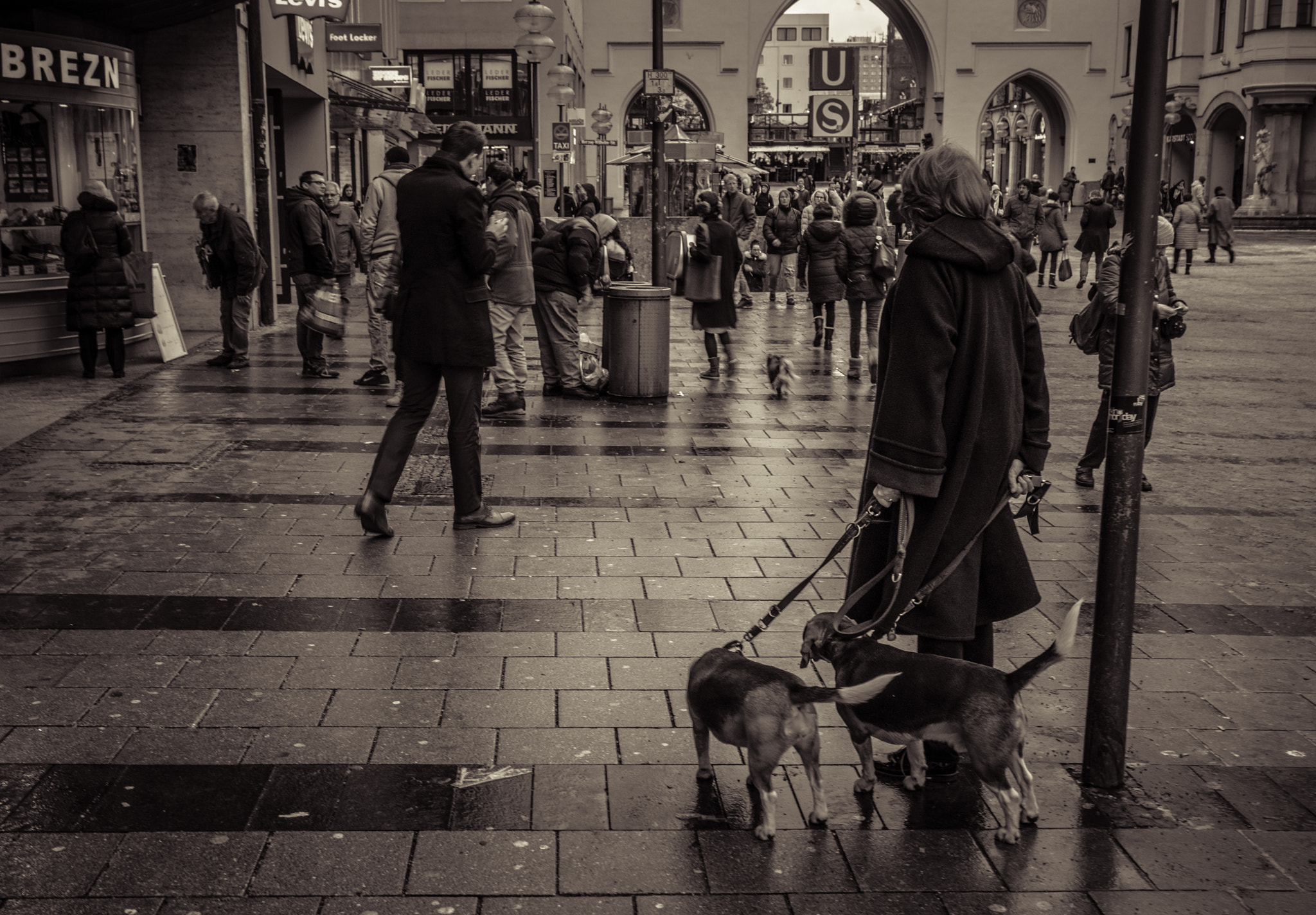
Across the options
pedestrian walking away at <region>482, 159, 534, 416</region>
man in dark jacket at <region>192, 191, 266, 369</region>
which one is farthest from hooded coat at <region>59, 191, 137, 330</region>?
pedestrian walking away at <region>482, 159, 534, 416</region>

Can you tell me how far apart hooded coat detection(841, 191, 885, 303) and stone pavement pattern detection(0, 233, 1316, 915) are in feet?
10.8

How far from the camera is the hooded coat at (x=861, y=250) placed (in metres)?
12.1

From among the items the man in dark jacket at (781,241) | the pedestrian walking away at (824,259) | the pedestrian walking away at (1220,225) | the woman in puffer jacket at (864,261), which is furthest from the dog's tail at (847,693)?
the pedestrian walking away at (1220,225)

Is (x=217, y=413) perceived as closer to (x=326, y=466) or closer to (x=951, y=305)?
(x=326, y=466)

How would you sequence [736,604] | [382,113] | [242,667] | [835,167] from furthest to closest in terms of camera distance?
[835,167], [382,113], [736,604], [242,667]

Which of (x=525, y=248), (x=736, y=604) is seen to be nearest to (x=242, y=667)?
(x=736, y=604)

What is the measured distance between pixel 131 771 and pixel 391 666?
1096mm

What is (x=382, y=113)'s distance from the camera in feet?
89.9

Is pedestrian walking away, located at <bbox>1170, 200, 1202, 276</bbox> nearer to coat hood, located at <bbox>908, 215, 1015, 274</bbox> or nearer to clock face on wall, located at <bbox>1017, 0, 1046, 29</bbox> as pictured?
coat hood, located at <bbox>908, 215, 1015, 274</bbox>

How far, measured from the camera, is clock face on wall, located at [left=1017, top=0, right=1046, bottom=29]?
5381 cm

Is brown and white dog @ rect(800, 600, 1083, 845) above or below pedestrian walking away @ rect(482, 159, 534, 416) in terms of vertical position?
below

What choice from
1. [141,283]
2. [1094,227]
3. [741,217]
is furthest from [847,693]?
[1094,227]

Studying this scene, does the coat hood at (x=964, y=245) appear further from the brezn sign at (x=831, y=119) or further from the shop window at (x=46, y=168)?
the brezn sign at (x=831, y=119)

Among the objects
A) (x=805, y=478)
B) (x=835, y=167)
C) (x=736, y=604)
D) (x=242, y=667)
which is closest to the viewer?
(x=242, y=667)
